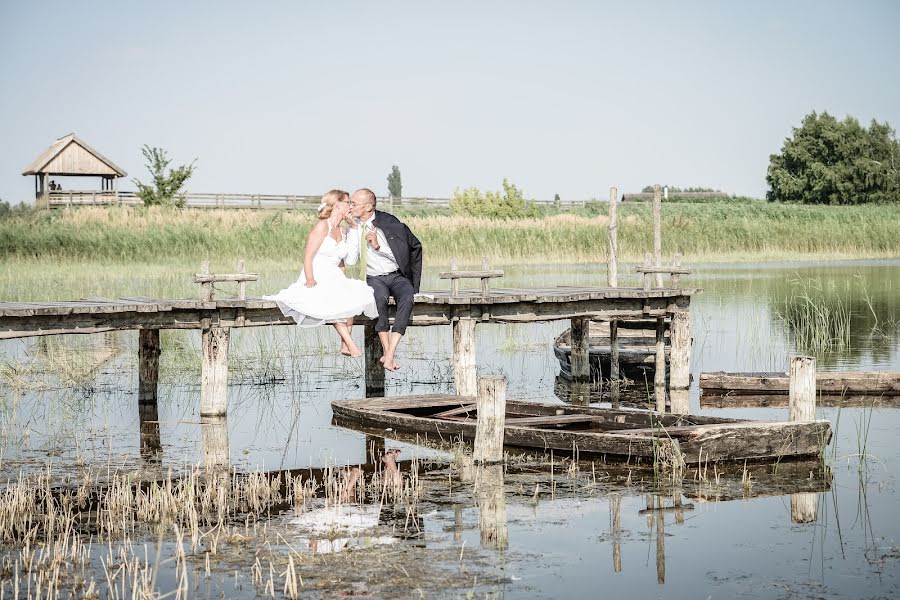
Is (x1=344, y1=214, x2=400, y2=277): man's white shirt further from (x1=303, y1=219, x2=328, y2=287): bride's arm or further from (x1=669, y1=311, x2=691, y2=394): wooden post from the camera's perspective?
(x1=669, y1=311, x2=691, y2=394): wooden post

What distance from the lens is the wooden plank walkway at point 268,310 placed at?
13219 mm

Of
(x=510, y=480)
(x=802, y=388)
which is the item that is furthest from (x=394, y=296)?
(x=802, y=388)

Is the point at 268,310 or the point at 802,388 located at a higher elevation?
the point at 268,310

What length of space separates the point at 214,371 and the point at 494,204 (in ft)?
149

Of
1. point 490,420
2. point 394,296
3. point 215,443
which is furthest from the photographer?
point 394,296

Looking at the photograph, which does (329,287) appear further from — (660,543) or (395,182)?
(395,182)

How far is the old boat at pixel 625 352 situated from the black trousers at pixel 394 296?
487 centimetres

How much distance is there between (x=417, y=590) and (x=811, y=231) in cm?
4200

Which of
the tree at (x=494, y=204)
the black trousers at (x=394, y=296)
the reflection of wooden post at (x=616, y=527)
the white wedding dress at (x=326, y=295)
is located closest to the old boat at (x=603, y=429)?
the black trousers at (x=394, y=296)

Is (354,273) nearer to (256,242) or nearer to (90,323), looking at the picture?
(256,242)

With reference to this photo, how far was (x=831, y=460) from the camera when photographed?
11500 millimetres

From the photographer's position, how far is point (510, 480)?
417 inches

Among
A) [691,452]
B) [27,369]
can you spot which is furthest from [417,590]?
[27,369]

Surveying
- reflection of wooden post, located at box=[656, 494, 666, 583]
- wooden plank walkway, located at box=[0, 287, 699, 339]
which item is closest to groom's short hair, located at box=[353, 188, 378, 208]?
wooden plank walkway, located at box=[0, 287, 699, 339]
